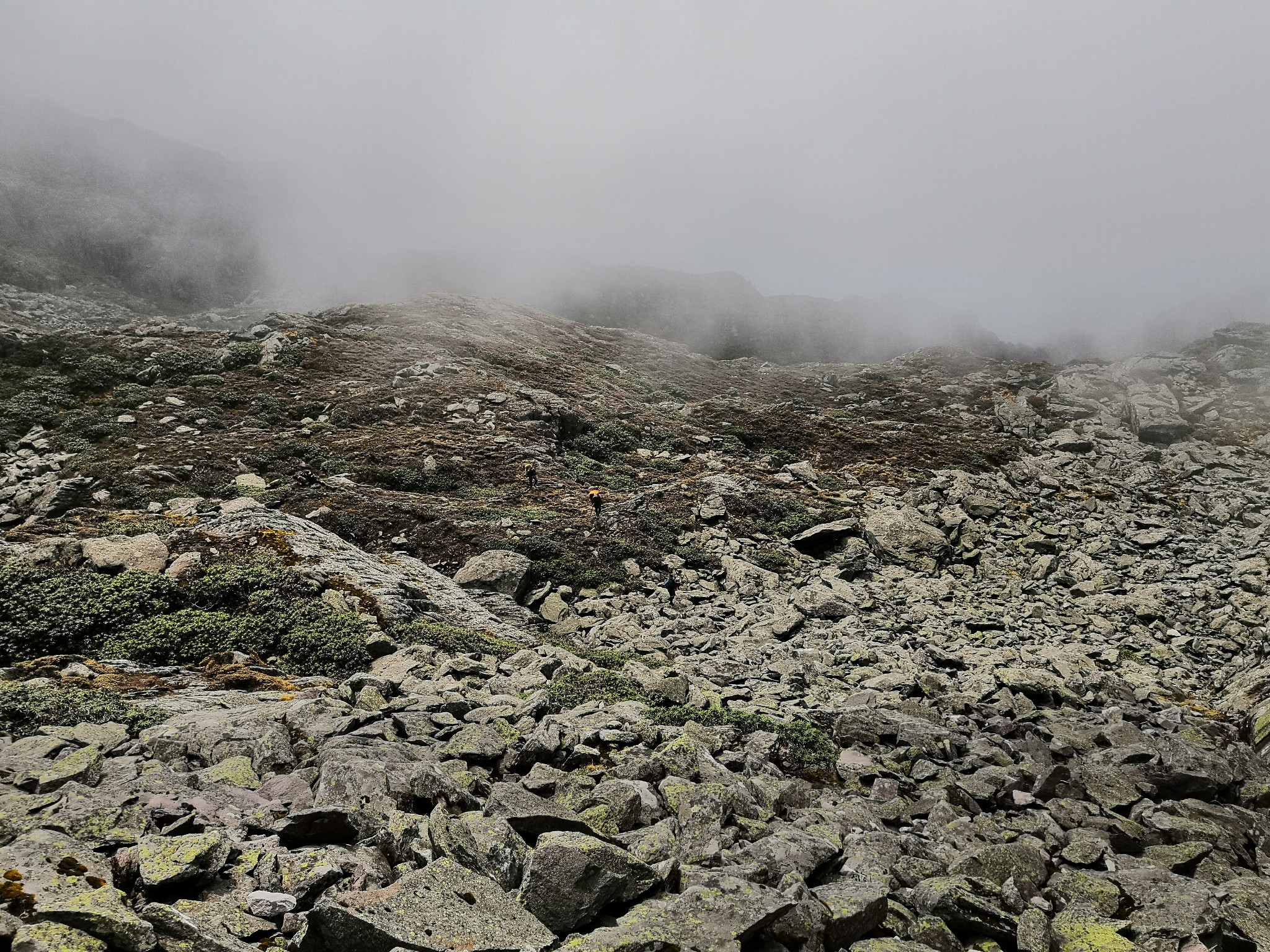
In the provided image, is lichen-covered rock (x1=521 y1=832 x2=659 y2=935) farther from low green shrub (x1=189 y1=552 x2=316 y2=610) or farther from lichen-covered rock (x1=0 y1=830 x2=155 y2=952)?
low green shrub (x1=189 y1=552 x2=316 y2=610)

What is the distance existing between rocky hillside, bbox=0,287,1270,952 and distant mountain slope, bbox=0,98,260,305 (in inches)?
2831

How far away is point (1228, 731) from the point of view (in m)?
12.1

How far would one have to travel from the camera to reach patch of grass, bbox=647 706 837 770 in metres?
10.1

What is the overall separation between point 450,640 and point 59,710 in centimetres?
649

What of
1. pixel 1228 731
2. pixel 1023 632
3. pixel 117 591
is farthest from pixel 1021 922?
pixel 117 591

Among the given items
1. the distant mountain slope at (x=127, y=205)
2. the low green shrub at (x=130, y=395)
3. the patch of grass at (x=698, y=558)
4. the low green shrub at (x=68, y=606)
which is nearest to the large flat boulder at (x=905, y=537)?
the patch of grass at (x=698, y=558)

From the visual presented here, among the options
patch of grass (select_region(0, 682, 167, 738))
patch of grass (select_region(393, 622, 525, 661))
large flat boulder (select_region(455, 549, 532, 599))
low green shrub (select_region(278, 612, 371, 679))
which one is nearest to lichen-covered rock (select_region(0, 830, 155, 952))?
patch of grass (select_region(0, 682, 167, 738))

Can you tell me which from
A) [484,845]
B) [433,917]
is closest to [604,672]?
[484,845]

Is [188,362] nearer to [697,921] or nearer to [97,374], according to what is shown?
[97,374]

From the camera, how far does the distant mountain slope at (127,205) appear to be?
8775 cm

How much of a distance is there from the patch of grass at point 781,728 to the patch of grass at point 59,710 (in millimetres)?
7707

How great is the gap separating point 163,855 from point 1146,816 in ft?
39.8

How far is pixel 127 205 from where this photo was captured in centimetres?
9944

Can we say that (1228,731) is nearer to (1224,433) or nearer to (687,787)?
(687,787)
